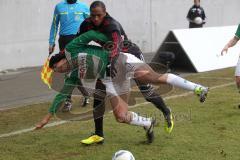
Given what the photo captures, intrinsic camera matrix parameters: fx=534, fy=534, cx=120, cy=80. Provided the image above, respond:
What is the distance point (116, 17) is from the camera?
61.2ft

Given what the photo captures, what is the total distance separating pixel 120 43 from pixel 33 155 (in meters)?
1.70

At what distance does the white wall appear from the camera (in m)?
15.0

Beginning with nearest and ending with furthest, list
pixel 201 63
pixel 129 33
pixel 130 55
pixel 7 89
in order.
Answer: pixel 130 55, pixel 7 89, pixel 201 63, pixel 129 33

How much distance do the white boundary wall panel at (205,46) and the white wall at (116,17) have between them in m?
3.96

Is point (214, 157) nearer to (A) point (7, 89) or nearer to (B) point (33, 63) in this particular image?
(A) point (7, 89)

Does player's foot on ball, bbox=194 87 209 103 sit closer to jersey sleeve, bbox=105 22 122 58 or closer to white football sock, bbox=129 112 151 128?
white football sock, bbox=129 112 151 128

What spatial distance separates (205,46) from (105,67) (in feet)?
29.3

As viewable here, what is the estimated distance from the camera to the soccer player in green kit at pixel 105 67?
6.50m

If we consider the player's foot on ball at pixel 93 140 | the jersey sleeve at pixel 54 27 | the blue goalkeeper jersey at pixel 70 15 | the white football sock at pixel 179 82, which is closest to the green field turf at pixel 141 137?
the player's foot on ball at pixel 93 140

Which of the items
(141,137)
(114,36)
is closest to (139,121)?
(141,137)

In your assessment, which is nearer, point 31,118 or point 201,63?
point 31,118

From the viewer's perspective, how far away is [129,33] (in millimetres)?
19297

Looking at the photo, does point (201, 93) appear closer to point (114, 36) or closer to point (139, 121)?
point (139, 121)

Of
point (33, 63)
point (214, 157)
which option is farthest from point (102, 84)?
point (33, 63)
